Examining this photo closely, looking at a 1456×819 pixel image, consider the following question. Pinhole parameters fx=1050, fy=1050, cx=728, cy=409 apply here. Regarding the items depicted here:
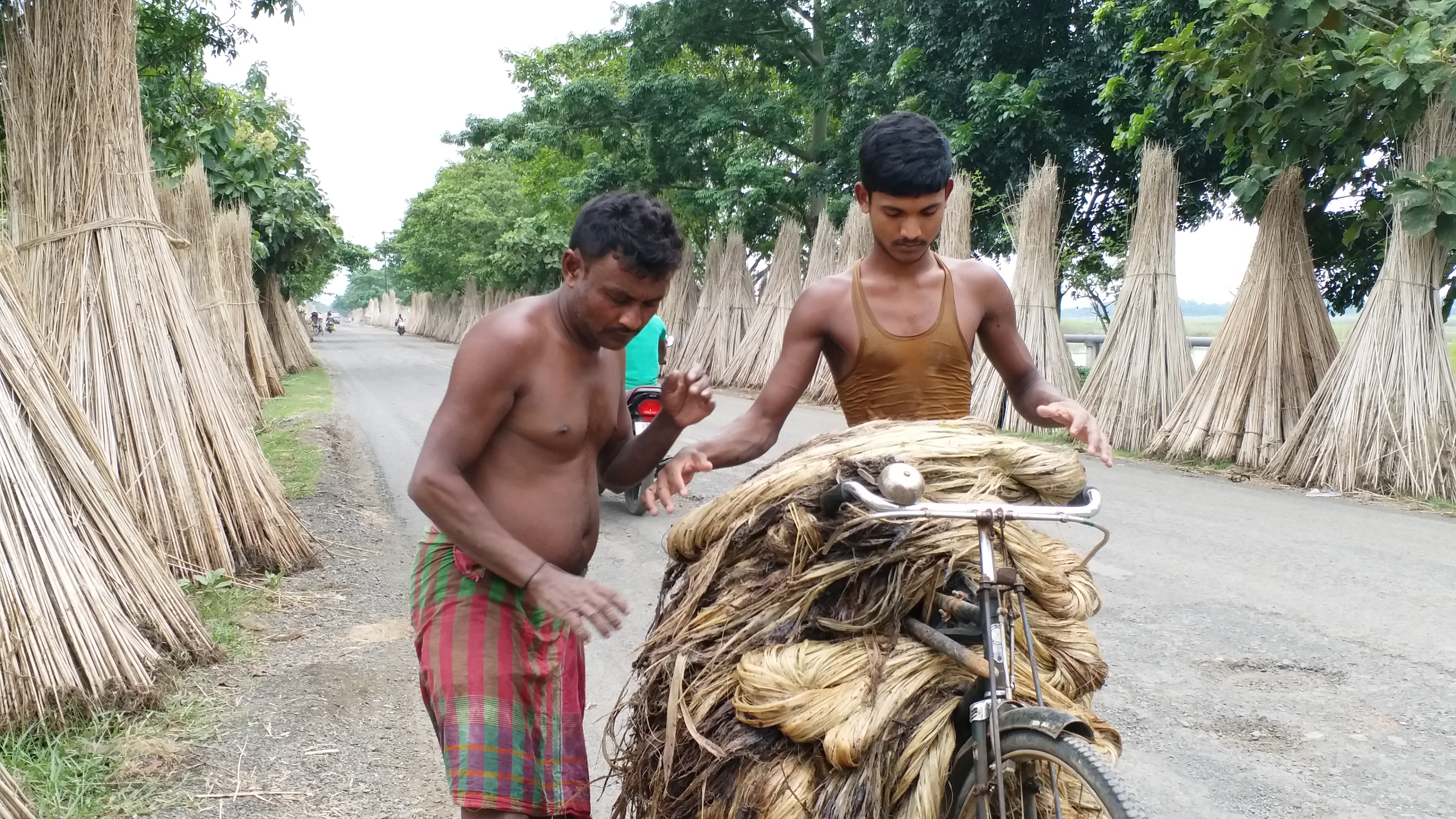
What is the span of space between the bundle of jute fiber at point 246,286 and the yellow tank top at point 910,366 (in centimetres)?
1162

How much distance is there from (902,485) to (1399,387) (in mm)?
7067

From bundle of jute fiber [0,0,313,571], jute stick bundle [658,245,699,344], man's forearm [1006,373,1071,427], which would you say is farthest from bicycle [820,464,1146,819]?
jute stick bundle [658,245,699,344]

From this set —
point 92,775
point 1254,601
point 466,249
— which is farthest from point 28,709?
point 466,249

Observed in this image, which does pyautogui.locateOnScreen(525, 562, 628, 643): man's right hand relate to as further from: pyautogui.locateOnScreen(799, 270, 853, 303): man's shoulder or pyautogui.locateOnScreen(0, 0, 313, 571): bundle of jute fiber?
pyautogui.locateOnScreen(0, 0, 313, 571): bundle of jute fiber

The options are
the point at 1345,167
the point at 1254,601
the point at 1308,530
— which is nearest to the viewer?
the point at 1254,601

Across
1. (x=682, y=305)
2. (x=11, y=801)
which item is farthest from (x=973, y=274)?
(x=682, y=305)

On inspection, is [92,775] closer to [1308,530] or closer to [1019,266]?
[1308,530]

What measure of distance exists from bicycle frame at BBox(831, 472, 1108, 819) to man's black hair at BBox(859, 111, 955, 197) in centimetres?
78

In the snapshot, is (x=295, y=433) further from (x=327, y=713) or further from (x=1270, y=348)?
(x=1270, y=348)

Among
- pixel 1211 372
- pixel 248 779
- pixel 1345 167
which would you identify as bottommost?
pixel 248 779

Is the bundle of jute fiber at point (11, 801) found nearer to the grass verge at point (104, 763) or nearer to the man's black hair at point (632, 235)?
the grass verge at point (104, 763)

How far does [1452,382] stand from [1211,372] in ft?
5.66

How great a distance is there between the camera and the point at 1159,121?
11.6 meters

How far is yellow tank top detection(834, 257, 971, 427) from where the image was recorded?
2.35m
